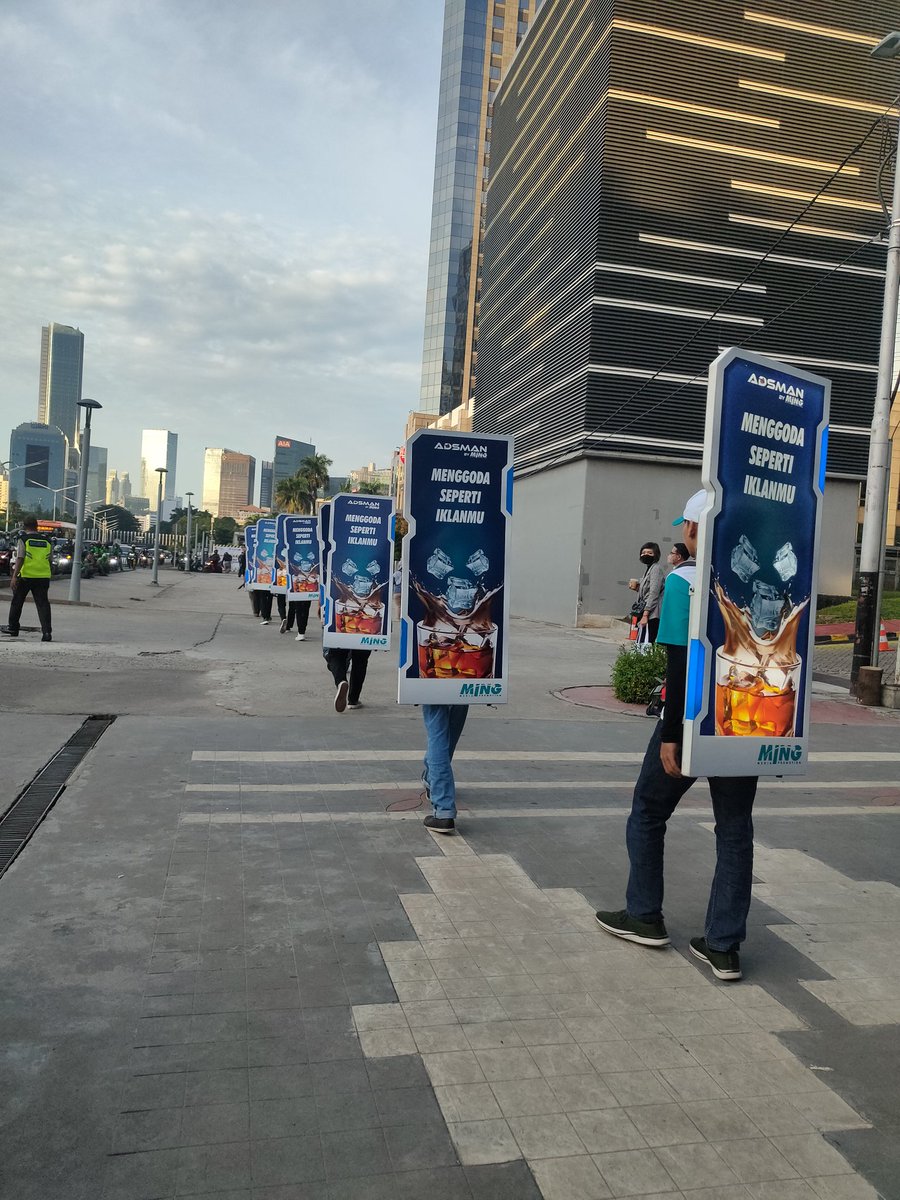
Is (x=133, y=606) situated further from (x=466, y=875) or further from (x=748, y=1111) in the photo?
(x=748, y=1111)

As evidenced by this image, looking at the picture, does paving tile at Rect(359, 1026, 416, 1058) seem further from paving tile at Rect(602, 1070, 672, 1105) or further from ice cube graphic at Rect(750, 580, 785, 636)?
ice cube graphic at Rect(750, 580, 785, 636)

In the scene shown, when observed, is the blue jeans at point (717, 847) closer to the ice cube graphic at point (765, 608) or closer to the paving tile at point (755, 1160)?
the ice cube graphic at point (765, 608)

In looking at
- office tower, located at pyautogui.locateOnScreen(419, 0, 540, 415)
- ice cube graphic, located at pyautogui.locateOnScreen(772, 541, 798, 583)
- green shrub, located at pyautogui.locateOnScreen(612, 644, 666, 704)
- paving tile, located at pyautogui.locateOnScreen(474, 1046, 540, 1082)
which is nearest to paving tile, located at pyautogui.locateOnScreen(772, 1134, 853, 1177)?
paving tile, located at pyautogui.locateOnScreen(474, 1046, 540, 1082)

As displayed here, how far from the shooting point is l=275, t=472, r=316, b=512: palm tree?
97.3 m

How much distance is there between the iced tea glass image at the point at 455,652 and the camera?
20.3 feet

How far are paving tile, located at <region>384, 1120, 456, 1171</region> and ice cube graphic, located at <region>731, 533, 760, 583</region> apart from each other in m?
2.35

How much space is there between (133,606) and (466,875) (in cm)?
2263

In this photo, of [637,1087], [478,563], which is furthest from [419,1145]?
[478,563]

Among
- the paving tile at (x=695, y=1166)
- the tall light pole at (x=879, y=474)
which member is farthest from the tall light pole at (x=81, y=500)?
the paving tile at (x=695, y=1166)

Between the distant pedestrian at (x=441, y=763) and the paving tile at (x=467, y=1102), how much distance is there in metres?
2.81

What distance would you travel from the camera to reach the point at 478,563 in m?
6.46

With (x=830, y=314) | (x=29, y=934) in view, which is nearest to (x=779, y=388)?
(x=29, y=934)

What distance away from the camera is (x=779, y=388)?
3.96m

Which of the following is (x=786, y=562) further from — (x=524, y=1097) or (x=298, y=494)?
(x=298, y=494)
